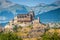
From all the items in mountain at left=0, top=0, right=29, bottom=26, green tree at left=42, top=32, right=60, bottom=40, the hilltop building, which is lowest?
green tree at left=42, top=32, right=60, bottom=40

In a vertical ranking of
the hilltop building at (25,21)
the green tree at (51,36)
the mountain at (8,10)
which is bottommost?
the green tree at (51,36)

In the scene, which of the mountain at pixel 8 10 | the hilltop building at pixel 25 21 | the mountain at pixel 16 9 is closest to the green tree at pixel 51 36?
the hilltop building at pixel 25 21

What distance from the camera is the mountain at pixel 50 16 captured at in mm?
4098

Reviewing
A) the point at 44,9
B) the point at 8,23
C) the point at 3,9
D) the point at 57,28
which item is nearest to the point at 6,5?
the point at 3,9

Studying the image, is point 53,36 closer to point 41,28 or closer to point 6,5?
point 41,28

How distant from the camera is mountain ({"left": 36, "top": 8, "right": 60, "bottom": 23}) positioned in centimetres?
410

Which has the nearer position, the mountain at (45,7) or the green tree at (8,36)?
the green tree at (8,36)

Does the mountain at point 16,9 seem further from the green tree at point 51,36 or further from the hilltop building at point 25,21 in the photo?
the green tree at point 51,36

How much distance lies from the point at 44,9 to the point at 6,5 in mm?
839

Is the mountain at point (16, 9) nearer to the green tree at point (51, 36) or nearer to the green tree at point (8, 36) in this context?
the green tree at point (8, 36)

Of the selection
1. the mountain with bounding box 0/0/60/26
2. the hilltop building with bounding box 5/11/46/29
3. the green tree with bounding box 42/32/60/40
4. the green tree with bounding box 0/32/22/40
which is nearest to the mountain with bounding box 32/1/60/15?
the mountain with bounding box 0/0/60/26

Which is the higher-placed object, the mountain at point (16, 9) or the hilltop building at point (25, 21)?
the mountain at point (16, 9)

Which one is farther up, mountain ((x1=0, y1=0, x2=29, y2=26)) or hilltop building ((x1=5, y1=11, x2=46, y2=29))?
mountain ((x1=0, y1=0, x2=29, y2=26))

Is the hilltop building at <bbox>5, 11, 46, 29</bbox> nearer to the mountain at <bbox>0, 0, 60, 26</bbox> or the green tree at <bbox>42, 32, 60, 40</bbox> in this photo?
the mountain at <bbox>0, 0, 60, 26</bbox>
